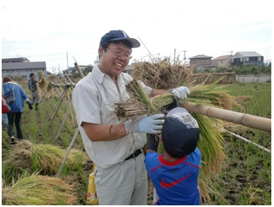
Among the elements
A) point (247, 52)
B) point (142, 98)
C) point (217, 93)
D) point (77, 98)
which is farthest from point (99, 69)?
point (247, 52)

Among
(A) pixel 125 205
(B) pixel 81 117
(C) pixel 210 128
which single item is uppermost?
(B) pixel 81 117

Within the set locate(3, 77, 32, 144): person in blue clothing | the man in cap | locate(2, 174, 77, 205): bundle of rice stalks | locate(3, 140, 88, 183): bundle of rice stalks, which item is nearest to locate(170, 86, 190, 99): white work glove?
the man in cap

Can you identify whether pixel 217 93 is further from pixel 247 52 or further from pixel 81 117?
pixel 247 52

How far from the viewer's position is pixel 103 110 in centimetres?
152

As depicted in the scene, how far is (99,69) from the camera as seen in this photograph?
1646 millimetres

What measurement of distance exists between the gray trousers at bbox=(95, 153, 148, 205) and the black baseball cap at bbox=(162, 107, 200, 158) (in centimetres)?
51

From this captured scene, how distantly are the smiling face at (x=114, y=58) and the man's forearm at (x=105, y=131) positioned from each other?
450mm

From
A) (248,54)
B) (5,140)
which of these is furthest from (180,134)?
(248,54)

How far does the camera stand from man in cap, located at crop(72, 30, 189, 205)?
4.71 ft

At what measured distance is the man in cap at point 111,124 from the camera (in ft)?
4.71

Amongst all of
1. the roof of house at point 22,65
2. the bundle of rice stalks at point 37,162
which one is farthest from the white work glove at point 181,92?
the roof of house at point 22,65

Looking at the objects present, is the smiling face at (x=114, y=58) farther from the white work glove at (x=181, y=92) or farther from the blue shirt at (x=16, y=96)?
the blue shirt at (x=16, y=96)

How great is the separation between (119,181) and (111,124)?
0.46m

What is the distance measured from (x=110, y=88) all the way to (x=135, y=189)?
33.4 inches
